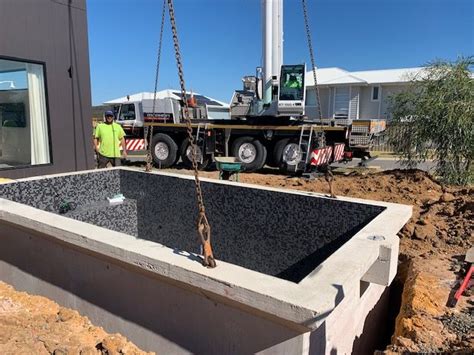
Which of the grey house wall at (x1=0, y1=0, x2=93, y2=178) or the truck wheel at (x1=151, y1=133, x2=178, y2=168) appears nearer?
the grey house wall at (x1=0, y1=0, x2=93, y2=178)

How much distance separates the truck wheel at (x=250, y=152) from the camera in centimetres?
1262

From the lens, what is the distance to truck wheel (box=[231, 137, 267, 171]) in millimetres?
12617

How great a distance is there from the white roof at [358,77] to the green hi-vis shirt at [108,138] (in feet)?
64.9

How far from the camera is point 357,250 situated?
2422mm

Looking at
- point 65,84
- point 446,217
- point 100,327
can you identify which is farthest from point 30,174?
point 446,217

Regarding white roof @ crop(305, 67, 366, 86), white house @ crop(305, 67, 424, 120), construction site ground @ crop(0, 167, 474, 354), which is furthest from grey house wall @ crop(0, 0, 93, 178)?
white house @ crop(305, 67, 424, 120)

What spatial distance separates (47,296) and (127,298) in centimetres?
106

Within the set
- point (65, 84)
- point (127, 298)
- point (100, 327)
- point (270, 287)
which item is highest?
point (65, 84)

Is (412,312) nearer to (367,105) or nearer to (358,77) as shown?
(367,105)

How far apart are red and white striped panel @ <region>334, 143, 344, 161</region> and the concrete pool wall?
24.8 ft

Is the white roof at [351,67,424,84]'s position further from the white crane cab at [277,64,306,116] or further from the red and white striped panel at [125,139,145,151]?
the red and white striped panel at [125,139,145,151]

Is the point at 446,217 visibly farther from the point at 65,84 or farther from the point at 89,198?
the point at 65,84

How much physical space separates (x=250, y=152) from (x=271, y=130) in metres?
1.03

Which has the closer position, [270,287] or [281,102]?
[270,287]
